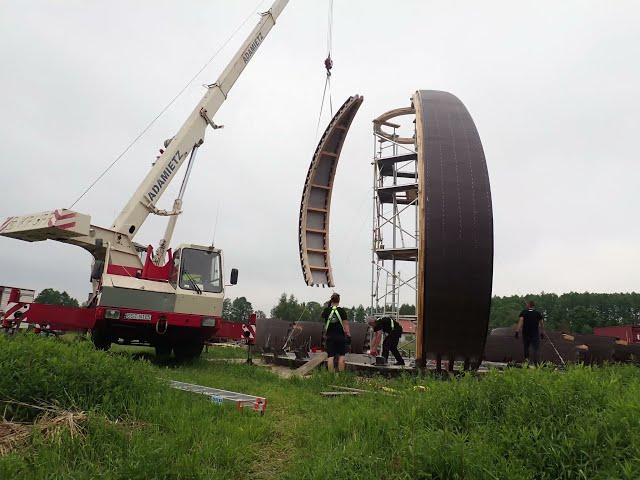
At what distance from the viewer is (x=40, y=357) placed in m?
5.16

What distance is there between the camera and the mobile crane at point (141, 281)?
1016 centimetres

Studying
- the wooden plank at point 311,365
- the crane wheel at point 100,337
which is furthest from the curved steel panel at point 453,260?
the crane wheel at point 100,337

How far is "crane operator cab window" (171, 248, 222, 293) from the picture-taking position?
1111 centimetres

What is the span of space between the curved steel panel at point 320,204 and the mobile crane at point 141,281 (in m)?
5.61

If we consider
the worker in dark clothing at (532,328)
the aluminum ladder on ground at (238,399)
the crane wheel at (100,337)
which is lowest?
the aluminum ladder on ground at (238,399)

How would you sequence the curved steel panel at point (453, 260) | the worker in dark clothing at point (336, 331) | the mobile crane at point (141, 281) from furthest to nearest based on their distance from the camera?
the mobile crane at point (141, 281) < the worker in dark clothing at point (336, 331) < the curved steel panel at point (453, 260)

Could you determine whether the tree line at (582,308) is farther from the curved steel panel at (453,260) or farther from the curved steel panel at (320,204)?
the curved steel panel at (453,260)

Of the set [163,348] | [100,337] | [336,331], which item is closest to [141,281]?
[100,337]

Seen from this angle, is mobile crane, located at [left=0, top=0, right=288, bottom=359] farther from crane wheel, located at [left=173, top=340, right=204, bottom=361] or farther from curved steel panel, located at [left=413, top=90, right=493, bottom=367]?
curved steel panel, located at [left=413, top=90, right=493, bottom=367]

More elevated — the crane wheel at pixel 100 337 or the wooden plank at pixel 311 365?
the crane wheel at pixel 100 337

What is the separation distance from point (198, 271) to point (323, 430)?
23.9 feet

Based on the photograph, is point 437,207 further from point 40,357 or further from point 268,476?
point 40,357

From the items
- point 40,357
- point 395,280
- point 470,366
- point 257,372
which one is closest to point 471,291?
point 470,366

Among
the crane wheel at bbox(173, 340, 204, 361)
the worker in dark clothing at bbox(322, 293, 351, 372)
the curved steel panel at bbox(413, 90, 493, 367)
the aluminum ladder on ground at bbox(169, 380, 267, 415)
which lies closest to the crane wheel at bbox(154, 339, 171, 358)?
the crane wheel at bbox(173, 340, 204, 361)
